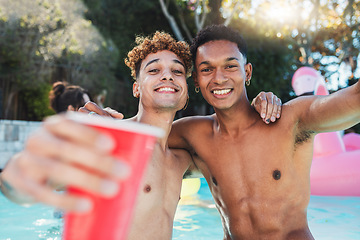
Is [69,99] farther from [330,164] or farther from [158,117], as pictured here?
[330,164]

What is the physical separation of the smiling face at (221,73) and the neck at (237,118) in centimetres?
7

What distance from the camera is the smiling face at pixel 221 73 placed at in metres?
2.59

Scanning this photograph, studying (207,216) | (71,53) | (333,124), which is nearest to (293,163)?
(333,124)

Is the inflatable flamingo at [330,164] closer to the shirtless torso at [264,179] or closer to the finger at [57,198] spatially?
the shirtless torso at [264,179]

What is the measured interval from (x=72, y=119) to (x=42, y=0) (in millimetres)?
11668

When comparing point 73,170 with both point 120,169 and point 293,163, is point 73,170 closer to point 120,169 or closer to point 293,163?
point 120,169

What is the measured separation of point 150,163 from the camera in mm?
2434

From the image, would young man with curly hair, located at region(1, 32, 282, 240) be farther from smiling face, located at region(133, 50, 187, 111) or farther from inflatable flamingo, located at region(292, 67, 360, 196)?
inflatable flamingo, located at region(292, 67, 360, 196)

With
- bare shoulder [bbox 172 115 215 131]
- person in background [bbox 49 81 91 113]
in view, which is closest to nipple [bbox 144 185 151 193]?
bare shoulder [bbox 172 115 215 131]

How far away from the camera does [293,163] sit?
8.28 feet

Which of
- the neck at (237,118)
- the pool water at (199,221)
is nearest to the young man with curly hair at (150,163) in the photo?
the neck at (237,118)

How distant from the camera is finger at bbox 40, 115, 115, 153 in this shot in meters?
0.78

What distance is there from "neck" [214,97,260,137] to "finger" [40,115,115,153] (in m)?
1.95

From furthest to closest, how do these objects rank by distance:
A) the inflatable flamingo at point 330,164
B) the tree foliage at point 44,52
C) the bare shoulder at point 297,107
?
1. the tree foliage at point 44,52
2. the inflatable flamingo at point 330,164
3. the bare shoulder at point 297,107
